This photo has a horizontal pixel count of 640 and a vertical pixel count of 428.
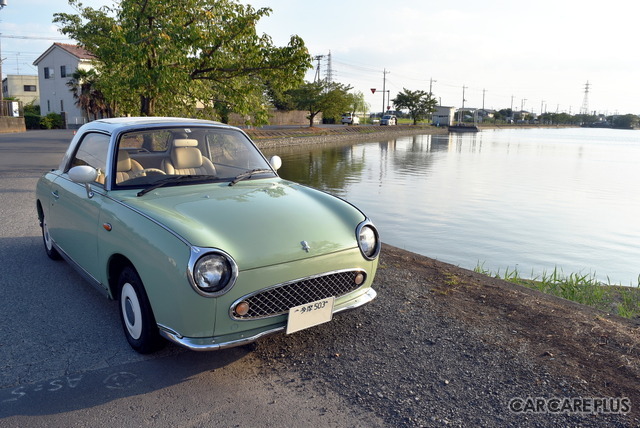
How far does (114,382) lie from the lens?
3125 millimetres

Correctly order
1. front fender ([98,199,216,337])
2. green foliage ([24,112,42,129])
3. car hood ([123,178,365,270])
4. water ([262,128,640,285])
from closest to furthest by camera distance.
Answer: front fender ([98,199,216,337]), car hood ([123,178,365,270]), water ([262,128,640,285]), green foliage ([24,112,42,129])

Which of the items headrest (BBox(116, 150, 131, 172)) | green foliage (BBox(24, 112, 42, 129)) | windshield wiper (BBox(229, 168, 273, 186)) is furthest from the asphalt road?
green foliage (BBox(24, 112, 42, 129))

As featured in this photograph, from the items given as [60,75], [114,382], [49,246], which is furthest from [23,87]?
[114,382]

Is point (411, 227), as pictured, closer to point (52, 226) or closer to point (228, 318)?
point (52, 226)

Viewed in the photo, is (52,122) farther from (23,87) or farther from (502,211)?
(502,211)

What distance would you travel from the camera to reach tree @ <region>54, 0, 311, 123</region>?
1229cm

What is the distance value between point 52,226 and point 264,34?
401 inches

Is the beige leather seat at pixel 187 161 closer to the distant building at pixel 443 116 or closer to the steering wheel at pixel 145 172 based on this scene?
the steering wheel at pixel 145 172

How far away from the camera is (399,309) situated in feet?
14.4

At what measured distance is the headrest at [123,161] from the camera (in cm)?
402

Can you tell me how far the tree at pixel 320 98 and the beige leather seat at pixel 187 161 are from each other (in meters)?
53.5

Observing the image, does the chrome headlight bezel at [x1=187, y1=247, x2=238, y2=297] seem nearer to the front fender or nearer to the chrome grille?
the front fender

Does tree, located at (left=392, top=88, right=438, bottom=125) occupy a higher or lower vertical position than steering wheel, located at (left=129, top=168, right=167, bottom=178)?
higher

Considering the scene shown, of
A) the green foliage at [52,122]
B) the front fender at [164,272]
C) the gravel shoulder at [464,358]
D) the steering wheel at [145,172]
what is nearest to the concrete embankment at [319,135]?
the green foliage at [52,122]
